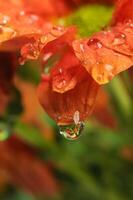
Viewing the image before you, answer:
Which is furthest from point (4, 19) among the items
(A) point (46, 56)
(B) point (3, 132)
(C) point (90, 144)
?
(C) point (90, 144)

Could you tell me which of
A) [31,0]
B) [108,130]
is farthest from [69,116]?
[108,130]

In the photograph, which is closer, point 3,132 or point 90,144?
point 3,132

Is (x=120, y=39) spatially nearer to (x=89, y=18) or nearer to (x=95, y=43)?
(x=95, y=43)

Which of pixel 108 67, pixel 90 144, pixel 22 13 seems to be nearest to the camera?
pixel 108 67

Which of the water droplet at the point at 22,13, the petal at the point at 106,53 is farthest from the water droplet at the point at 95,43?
the water droplet at the point at 22,13

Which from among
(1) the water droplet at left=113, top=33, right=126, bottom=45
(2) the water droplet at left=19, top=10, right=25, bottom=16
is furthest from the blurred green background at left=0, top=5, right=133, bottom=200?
(1) the water droplet at left=113, top=33, right=126, bottom=45

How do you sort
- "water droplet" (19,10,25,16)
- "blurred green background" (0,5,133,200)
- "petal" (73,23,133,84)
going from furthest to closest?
"blurred green background" (0,5,133,200) → "water droplet" (19,10,25,16) → "petal" (73,23,133,84)

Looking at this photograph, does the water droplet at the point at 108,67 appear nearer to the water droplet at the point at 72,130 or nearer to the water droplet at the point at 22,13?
the water droplet at the point at 72,130

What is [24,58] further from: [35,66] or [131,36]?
[35,66]

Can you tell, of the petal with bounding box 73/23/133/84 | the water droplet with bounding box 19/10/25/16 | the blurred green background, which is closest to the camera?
the petal with bounding box 73/23/133/84

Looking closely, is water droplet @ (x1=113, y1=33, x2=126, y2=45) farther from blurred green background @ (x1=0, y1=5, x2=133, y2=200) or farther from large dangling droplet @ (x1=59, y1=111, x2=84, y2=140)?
blurred green background @ (x1=0, y1=5, x2=133, y2=200)

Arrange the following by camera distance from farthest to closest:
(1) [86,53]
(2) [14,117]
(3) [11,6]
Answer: (2) [14,117], (3) [11,6], (1) [86,53]
